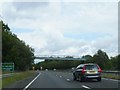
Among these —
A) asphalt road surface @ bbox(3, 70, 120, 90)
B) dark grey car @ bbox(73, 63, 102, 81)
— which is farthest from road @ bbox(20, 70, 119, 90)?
dark grey car @ bbox(73, 63, 102, 81)

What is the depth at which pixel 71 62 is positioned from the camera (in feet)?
600

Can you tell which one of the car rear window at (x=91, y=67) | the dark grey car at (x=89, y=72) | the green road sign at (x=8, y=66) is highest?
the car rear window at (x=91, y=67)

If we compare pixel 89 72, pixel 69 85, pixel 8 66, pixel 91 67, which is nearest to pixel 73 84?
pixel 69 85

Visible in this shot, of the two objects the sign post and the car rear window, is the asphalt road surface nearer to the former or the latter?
the car rear window

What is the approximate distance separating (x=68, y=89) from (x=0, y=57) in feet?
241

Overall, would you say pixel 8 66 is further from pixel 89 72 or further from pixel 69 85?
pixel 69 85

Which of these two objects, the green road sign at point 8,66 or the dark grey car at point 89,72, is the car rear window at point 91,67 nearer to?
the dark grey car at point 89,72

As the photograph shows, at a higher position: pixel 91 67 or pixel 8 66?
pixel 91 67

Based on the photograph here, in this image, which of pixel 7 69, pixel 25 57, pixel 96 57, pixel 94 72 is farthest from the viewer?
pixel 96 57

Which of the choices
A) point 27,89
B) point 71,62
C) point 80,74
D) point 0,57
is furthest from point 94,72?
point 71,62

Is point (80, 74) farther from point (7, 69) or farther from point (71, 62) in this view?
point (71, 62)

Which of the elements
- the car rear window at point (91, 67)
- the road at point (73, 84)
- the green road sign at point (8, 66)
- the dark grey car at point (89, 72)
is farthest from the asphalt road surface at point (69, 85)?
the green road sign at point (8, 66)

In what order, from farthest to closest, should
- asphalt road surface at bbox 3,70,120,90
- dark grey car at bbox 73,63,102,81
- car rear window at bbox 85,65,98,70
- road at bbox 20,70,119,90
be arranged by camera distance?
car rear window at bbox 85,65,98,70, dark grey car at bbox 73,63,102,81, road at bbox 20,70,119,90, asphalt road surface at bbox 3,70,120,90

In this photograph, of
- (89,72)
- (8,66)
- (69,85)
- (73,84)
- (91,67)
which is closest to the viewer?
(69,85)
